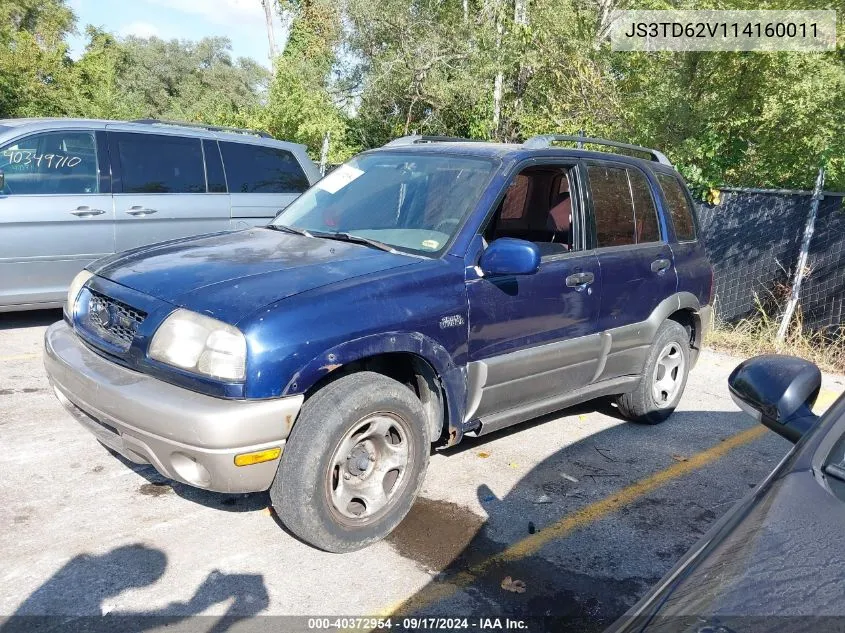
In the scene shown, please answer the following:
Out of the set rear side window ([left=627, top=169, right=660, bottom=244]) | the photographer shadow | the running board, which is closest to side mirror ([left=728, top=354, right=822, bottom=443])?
the running board

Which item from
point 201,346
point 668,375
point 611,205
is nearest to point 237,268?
point 201,346

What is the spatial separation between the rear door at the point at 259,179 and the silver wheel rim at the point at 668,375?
4300mm

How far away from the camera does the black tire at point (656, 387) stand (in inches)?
211

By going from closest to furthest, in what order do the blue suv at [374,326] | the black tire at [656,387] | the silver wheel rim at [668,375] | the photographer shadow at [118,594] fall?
the photographer shadow at [118,594], the blue suv at [374,326], the black tire at [656,387], the silver wheel rim at [668,375]

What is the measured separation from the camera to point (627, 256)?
16.3 feet

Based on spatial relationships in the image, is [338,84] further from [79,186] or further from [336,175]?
[336,175]

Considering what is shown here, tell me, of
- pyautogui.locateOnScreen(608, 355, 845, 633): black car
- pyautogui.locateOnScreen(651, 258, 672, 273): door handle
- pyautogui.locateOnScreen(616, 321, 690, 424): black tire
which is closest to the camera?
pyautogui.locateOnScreen(608, 355, 845, 633): black car

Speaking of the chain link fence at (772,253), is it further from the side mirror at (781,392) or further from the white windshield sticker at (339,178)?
the side mirror at (781,392)

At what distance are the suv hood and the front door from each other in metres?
0.59

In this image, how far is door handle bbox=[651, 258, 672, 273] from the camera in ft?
16.9

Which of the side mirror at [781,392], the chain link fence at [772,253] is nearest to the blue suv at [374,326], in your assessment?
the side mirror at [781,392]

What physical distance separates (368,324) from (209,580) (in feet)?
4.18

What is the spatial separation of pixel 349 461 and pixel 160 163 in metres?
4.94

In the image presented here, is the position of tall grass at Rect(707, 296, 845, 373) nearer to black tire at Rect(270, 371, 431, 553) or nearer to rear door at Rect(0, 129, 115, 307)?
black tire at Rect(270, 371, 431, 553)
